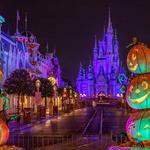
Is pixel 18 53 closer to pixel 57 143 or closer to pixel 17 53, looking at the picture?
pixel 17 53

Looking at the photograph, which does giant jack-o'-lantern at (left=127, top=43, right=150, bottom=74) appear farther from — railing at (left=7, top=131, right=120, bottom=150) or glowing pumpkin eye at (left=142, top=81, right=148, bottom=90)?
railing at (left=7, top=131, right=120, bottom=150)

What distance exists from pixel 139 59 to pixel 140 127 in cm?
168

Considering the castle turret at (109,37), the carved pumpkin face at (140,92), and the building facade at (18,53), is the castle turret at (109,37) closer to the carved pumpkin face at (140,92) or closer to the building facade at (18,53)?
the building facade at (18,53)

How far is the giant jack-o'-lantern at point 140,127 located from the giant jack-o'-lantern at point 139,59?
42.8 inches

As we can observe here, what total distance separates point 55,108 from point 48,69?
184 ft

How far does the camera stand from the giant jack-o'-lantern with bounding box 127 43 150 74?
395 inches

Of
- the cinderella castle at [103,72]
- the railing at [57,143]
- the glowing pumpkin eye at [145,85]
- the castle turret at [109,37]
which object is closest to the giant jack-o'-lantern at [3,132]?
the glowing pumpkin eye at [145,85]

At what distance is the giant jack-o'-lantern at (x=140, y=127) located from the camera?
31.7 feet

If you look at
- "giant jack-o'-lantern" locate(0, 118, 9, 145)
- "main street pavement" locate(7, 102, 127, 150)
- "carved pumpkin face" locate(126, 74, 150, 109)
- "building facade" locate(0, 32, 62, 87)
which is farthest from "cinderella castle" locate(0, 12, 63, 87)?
"carved pumpkin face" locate(126, 74, 150, 109)

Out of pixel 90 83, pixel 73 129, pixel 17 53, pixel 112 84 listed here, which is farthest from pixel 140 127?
pixel 90 83

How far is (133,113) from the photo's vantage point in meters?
10.3

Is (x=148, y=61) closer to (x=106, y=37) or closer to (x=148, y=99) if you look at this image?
(x=148, y=99)

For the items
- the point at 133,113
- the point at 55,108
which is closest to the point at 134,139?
the point at 133,113

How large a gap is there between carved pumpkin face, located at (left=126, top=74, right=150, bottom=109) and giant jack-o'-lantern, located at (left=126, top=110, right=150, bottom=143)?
0.71ft
